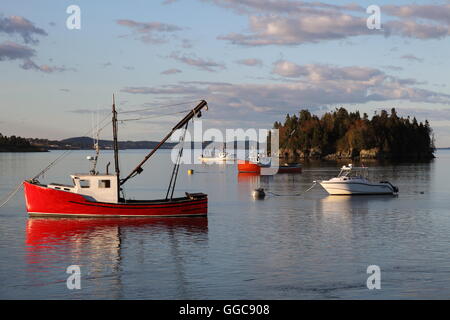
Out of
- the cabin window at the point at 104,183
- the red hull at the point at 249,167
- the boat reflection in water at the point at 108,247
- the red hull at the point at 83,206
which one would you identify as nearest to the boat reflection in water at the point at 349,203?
the boat reflection in water at the point at 108,247

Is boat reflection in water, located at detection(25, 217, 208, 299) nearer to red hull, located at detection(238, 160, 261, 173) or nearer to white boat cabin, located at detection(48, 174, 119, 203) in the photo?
white boat cabin, located at detection(48, 174, 119, 203)

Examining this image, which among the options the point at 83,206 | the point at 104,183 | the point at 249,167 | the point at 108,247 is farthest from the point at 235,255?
the point at 249,167

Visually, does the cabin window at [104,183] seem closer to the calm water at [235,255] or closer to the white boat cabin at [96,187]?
the white boat cabin at [96,187]

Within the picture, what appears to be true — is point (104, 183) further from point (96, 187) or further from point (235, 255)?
point (235, 255)

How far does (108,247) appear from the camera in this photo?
45.1m

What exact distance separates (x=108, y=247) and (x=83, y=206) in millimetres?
15155

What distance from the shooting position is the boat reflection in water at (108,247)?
114 ft

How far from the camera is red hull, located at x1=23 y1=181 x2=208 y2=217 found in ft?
194

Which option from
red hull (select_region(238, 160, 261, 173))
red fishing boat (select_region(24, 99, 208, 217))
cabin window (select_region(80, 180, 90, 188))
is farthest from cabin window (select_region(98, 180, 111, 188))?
red hull (select_region(238, 160, 261, 173))

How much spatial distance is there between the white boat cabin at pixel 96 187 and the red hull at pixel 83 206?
0.51 meters

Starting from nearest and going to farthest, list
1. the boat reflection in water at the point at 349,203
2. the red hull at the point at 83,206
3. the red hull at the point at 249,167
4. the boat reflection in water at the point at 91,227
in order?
the boat reflection in water at the point at 91,227 < the red hull at the point at 83,206 < the boat reflection in water at the point at 349,203 < the red hull at the point at 249,167
